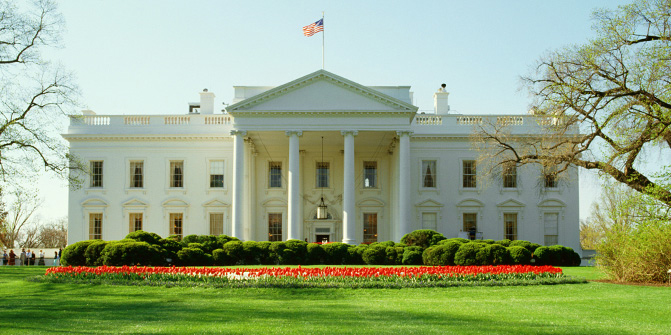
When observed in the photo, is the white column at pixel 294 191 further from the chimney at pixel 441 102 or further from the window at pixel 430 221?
the chimney at pixel 441 102

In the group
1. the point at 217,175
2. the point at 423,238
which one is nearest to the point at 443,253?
→ the point at 423,238

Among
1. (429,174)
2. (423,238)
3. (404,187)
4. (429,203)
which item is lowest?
(423,238)

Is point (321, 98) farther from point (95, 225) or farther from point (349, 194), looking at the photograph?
point (95, 225)

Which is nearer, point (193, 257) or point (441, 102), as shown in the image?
point (193, 257)

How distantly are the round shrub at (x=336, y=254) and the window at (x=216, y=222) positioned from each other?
12.4 meters

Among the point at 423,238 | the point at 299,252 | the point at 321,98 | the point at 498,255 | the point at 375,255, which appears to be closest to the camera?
the point at 498,255

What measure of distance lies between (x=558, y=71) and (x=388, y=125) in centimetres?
1319

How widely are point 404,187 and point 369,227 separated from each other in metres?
6.62

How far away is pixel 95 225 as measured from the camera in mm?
40875

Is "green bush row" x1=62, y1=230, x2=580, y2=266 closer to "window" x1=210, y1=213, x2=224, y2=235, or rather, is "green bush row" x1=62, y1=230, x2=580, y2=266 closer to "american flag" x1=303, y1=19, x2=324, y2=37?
"window" x1=210, y1=213, x2=224, y2=235

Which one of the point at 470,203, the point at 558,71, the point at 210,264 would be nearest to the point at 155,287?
the point at 210,264

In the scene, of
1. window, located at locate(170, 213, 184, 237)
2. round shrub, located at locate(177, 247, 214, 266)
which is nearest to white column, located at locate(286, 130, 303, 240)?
round shrub, located at locate(177, 247, 214, 266)

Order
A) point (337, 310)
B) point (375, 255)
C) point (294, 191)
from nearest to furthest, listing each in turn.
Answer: point (337, 310) → point (375, 255) → point (294, 191)

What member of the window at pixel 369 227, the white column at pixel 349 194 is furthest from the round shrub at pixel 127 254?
the window at pixel 369 227
